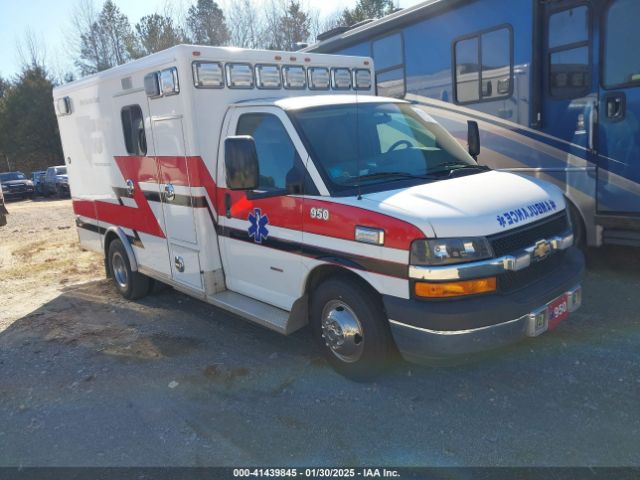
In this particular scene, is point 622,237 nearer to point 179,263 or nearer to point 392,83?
point 392,83

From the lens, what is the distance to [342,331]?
399 centimetres

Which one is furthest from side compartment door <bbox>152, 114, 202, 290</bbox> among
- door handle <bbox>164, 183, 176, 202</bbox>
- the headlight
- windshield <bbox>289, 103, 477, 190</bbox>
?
the headlight

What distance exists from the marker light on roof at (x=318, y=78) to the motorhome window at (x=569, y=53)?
8.82ft

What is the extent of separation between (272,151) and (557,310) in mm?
2458

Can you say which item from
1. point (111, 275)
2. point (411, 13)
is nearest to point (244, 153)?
point (111, 275)

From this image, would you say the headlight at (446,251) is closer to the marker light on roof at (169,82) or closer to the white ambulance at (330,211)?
the white ambulance at (330,211)

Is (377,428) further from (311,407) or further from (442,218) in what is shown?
(442,218)

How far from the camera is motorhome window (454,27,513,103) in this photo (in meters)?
6.71

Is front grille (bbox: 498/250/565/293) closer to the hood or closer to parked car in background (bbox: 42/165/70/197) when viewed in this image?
the hood

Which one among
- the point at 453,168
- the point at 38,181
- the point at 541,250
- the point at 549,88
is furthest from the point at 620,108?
the point at 38,181

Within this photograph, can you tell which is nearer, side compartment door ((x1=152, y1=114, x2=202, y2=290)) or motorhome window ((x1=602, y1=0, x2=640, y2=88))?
side compartment door ((x1=152, y1=114, x2=202, y2=290))

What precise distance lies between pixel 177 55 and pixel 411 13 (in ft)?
13.7

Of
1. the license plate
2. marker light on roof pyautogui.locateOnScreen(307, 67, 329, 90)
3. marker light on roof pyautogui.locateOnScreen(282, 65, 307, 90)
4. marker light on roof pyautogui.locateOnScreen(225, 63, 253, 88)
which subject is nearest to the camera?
the license plate

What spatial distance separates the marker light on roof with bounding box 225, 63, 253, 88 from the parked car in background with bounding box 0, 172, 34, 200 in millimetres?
24838
